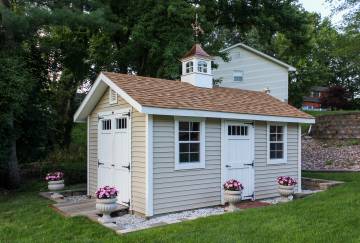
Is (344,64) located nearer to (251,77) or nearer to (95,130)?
(251,77)

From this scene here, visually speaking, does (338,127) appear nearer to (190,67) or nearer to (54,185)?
(190,67)

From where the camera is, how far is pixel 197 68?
35.4 ft

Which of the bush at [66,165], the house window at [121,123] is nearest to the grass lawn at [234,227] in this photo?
the house window at [121,123]

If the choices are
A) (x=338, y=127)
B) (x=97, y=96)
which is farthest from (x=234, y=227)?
(x=338, y=127)

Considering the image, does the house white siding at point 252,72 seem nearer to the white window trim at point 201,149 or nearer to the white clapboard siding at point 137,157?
the white window trim at point 201,149

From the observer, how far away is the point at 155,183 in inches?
317

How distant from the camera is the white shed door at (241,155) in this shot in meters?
9.51

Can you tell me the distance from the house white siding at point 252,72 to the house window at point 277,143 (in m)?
12.8

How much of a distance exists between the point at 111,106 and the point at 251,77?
1679cm

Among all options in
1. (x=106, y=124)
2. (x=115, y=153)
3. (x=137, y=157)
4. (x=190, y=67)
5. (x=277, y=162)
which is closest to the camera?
(x=137, y=157)

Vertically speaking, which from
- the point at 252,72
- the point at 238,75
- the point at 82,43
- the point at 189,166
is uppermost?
the point at 82,43

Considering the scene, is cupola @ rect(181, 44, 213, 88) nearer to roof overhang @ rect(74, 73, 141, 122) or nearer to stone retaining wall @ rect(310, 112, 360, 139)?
roof overhang @ rect(74, 73, 141, 122)

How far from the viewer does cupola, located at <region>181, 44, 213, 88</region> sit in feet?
35.3

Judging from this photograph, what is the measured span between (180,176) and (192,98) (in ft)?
6.55
